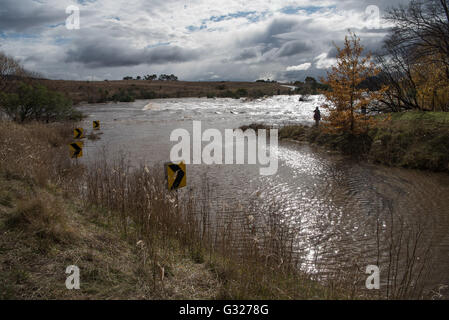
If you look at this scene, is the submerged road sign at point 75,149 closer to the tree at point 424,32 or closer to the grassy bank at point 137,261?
the grassy bank at point 137,261

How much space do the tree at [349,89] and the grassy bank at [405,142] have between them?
824 millimetres

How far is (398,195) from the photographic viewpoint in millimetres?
10797

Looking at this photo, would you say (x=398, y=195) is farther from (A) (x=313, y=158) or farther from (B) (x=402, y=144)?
(A) (x=313, y=158)

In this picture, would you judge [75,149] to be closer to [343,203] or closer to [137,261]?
[137,261]

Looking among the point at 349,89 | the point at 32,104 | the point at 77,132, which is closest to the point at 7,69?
the point at 32,104

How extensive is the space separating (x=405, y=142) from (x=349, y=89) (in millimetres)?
4158

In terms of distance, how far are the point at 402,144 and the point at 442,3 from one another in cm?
792

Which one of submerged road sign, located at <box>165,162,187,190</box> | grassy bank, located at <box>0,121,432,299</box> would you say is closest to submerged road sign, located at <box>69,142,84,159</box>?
grassy bank, located at <box>0,121,432,299</box>

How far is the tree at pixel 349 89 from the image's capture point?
17.2 metres

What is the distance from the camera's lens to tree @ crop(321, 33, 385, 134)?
1723cm

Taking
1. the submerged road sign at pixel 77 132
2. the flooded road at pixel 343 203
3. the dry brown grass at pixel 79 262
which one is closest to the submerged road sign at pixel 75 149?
the flooded road at pixel 343 203

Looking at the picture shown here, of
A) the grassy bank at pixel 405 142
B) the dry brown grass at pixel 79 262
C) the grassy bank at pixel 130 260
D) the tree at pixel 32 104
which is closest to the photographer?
the dry brown grass at pixel 79 262

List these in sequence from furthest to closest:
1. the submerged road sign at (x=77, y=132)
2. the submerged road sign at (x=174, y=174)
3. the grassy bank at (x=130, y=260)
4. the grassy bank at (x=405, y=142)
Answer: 1. the submerged road sign at (x=77, y=132)
2. the grassy bank at (x=405, y=142)
3. the submerged road sign at (x=174, y=174)
4. the grassy bank at (x=130, y=260)

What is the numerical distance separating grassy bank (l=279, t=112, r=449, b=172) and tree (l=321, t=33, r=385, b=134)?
0.82m
